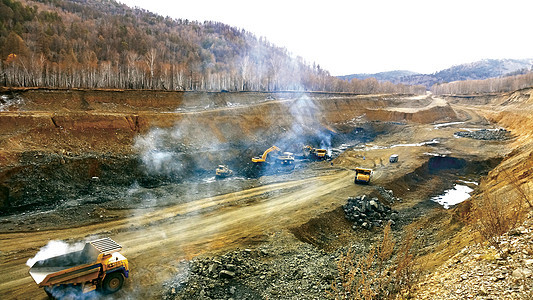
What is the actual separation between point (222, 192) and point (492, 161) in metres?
25.2

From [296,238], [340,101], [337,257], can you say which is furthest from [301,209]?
[340,101]

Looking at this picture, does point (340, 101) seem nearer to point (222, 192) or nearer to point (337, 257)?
point (222, 192)

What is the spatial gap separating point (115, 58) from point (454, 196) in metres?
55.3

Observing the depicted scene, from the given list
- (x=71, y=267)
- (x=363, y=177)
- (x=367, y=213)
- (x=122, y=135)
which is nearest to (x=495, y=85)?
(x=363, y=177)

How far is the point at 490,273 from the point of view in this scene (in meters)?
6.06

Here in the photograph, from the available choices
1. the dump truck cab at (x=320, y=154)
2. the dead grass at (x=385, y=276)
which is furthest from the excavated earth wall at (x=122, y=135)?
the dead grass at (x=385, y=276)

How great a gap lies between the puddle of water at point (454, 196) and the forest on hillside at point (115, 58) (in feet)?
131

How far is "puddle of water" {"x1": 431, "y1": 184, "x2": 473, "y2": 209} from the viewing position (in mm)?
20078

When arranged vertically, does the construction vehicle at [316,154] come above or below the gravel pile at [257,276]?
above

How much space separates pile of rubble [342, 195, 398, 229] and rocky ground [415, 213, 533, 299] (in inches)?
323

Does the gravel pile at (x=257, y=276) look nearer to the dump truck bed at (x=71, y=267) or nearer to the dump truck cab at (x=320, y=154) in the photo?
the dump truck bed at (x=71, y=267)

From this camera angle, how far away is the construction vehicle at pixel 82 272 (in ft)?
26.3

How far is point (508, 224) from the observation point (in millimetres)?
7875

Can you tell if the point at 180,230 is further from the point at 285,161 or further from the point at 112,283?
the point at 285,161
